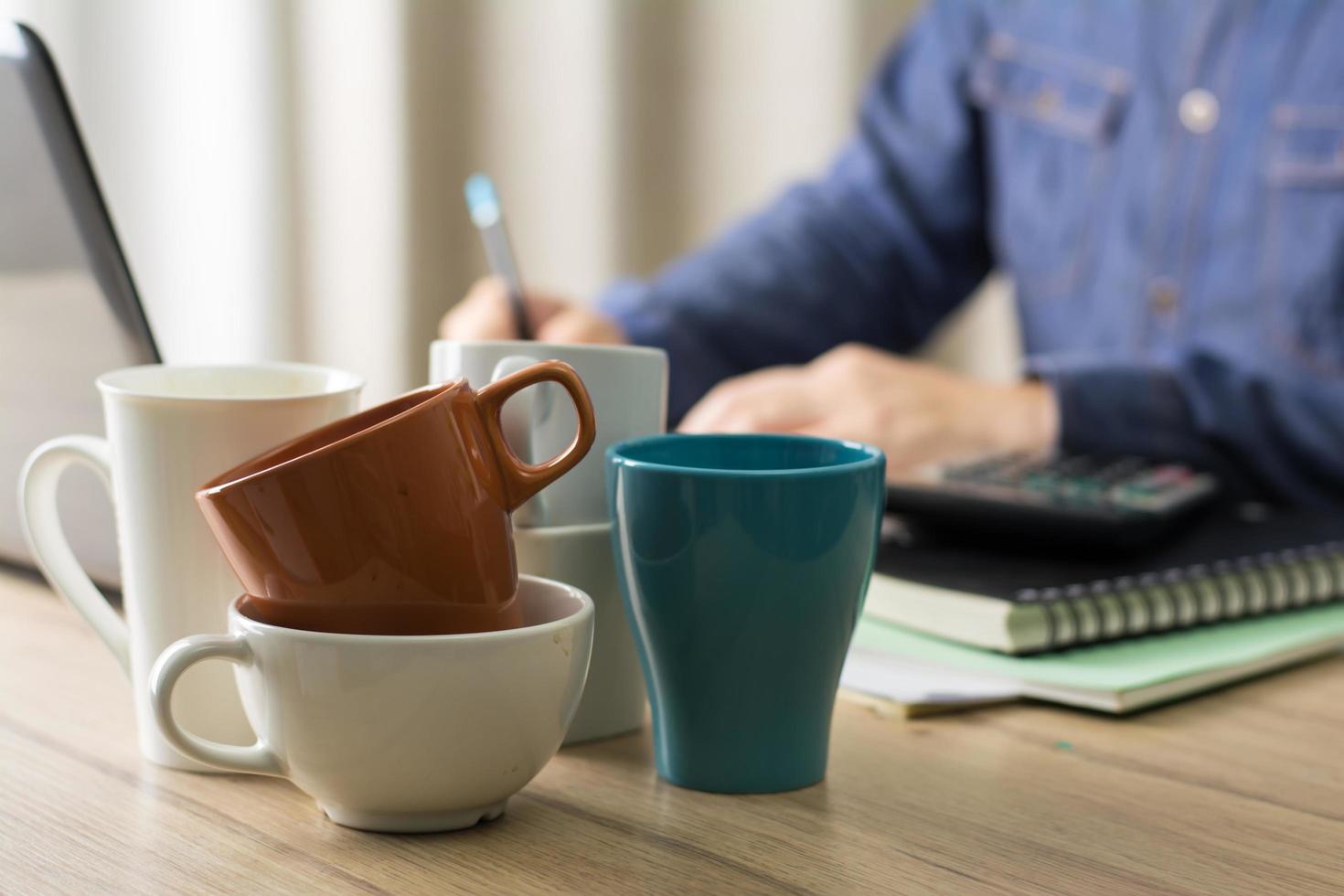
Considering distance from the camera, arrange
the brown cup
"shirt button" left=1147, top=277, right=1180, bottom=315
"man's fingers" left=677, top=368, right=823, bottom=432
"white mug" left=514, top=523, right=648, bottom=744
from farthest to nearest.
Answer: "shirt button" left=1147, top=277, right=1180, bottom=315 → "man's fingers" left=677, top=368, right=823, bottom=432 → "white mug" left=514, top=523, right=648, bottom=744 → the brown cup

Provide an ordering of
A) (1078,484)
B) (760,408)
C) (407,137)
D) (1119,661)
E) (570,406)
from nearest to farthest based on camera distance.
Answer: (570,406) → (1119,661) → (1078,484) → (760,408) → (407,137)

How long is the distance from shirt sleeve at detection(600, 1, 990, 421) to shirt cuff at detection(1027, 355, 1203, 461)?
1.21 feet

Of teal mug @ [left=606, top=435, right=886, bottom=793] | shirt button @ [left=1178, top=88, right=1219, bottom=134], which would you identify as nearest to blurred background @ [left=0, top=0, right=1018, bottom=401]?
shirt button @ [left=1178, top=88, right=1219, bottom=134]

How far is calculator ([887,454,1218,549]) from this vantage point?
2.04 feet

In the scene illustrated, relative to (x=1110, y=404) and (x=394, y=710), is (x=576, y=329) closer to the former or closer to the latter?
(x=1110, y=404)

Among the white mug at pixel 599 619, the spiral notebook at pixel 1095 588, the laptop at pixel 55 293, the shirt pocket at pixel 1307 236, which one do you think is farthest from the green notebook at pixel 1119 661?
the shirt pocket at pixel 1307 236

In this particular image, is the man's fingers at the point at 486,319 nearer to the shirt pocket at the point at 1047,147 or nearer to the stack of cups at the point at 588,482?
the stack of cups at the point at 588,482

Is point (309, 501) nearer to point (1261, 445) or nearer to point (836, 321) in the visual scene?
point (1261, 445)

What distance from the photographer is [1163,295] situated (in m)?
1.28

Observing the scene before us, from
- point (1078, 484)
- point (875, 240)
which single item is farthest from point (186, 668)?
point (875, 240)

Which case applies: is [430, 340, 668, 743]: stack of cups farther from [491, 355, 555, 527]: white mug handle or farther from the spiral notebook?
the spiral notebook

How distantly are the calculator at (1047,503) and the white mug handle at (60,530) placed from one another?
388 millimetres

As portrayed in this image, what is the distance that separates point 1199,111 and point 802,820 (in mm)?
1080

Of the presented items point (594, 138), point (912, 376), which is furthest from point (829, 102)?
point (912, 376)
